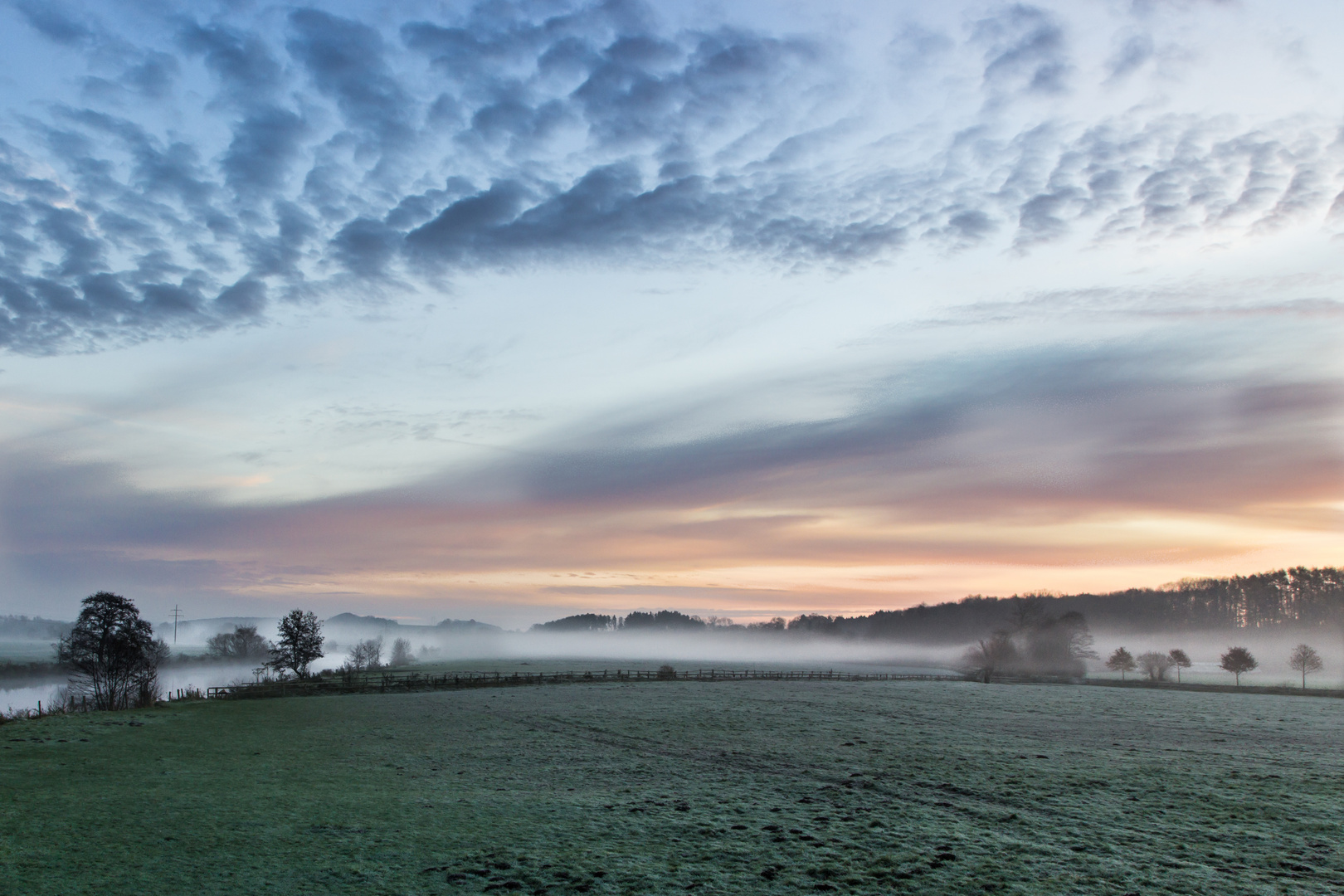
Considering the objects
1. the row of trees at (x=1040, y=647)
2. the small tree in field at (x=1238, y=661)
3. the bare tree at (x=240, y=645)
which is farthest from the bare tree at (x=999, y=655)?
the bare tree at (x=240, y=645)

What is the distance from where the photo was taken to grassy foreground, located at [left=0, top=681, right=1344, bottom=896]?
45.5 feet

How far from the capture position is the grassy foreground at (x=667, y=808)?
45.5 feet

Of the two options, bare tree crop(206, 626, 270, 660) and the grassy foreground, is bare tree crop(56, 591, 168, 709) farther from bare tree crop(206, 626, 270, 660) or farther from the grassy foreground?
bare tree crop(206, 626, 270, 660)

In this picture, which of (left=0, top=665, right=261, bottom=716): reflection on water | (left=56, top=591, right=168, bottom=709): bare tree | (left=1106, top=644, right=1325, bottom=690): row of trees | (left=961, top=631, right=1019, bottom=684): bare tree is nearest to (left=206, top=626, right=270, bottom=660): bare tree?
(left=0, top=665, right=261, bottom=716): reflection on water

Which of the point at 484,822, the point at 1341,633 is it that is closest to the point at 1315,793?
the point at 484,822

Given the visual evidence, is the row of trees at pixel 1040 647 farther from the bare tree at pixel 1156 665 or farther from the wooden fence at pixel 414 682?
the wooden fence at pixel 414 682

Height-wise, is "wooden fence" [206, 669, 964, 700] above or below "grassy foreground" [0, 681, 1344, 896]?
below

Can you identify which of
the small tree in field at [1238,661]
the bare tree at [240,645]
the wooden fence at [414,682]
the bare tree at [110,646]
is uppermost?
the bare tree at [110,646]

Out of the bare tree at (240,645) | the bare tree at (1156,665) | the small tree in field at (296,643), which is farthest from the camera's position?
the bare tree at (240,645)

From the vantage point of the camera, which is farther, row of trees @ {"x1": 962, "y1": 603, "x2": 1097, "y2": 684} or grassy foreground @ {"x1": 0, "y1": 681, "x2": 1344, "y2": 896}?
row of trees @ {"x1": 962, "y1": 603, "x2": 1097, "y2": 684}

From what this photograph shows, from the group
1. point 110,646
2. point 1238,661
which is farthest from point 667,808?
point 1238,661

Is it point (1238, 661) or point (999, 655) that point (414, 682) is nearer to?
point (999, 655)

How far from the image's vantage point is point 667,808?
18953 mm

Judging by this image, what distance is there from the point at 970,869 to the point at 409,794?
14461mm
